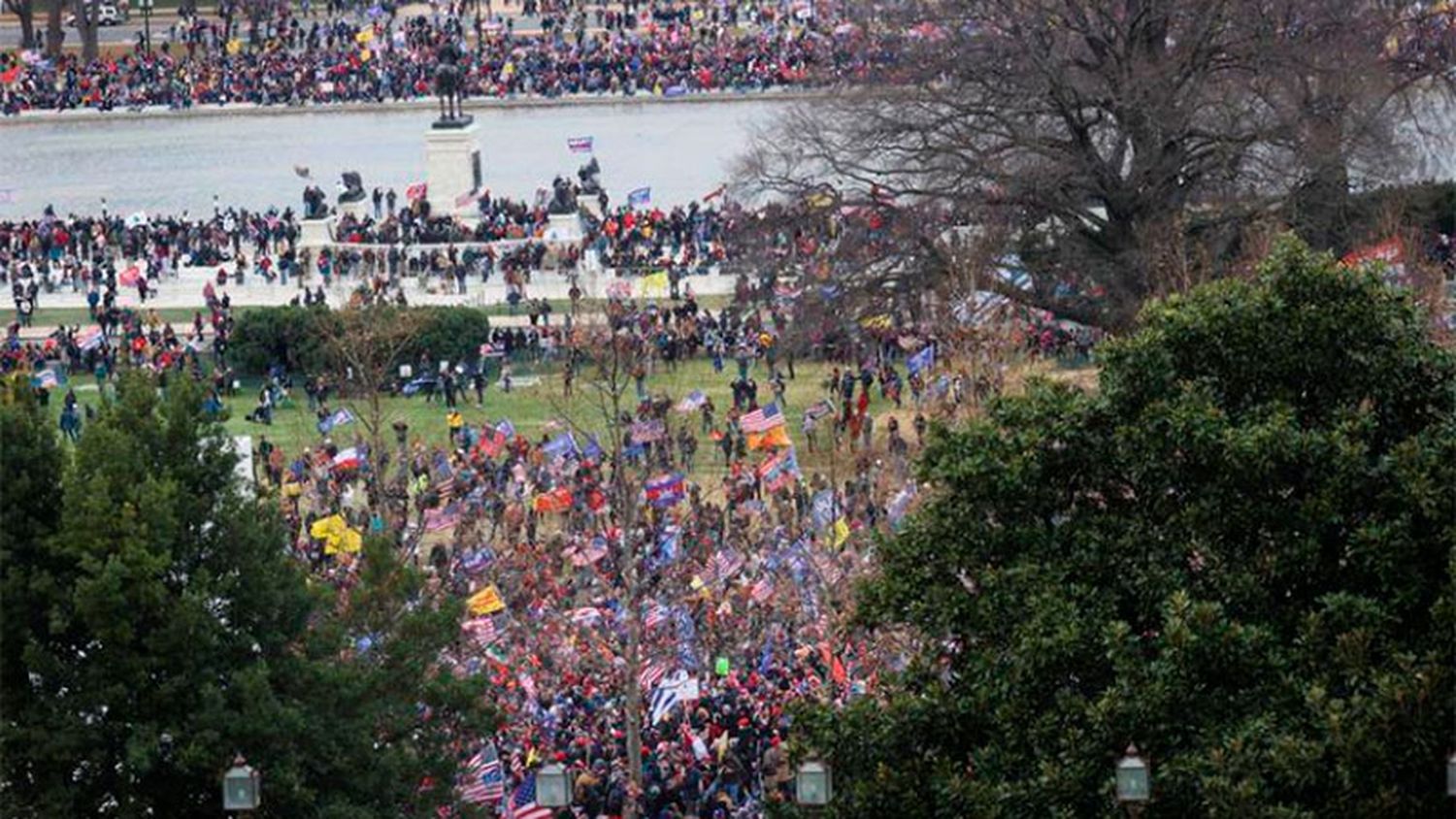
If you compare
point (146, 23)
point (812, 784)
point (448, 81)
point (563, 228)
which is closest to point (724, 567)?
point (812, 784)

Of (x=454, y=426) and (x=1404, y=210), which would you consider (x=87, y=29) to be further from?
(x=1404, y=210)

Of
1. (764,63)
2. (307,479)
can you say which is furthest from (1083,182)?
(764,63)

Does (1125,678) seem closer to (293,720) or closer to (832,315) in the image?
(293,720)

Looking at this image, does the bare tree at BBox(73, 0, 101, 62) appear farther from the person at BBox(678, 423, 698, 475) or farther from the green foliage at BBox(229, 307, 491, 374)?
the person at BBox(678, 423, 698, 475)

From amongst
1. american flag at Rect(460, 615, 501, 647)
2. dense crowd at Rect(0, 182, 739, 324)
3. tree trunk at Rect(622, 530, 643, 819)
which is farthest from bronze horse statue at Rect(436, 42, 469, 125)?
american flag at Rect(460, 615, 501, 647)

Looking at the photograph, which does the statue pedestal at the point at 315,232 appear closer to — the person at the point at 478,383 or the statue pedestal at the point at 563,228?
the statue pedestal at the point at 563,228
